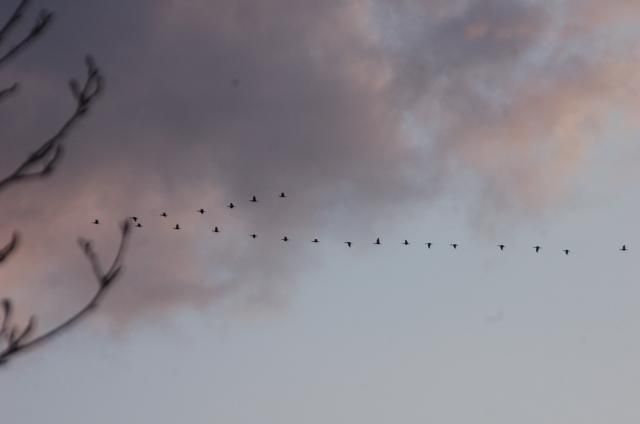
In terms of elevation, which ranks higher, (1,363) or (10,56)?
(10,56)

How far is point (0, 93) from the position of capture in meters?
13.1

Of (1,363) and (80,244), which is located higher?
(80,244)

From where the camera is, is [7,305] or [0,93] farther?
[0,93]

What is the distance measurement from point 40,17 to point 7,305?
12.7 feet

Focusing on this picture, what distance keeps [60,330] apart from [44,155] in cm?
235

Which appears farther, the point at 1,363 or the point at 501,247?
the point at 501,247

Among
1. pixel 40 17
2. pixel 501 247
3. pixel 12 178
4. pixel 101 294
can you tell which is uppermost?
pixel 501 247

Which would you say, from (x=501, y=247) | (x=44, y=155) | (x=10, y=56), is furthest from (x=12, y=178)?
(x=501, y=247)

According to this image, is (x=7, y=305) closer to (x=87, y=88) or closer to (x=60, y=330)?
(x=60, y=330)

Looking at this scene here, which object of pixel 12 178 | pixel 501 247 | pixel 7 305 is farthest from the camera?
pixel 501 247

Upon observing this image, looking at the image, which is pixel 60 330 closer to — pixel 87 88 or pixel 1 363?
pixel 1 363

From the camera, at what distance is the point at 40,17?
1322 cm

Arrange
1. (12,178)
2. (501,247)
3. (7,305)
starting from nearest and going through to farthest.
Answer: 1. (7,305)
2. (12,178)
3. (501,247)

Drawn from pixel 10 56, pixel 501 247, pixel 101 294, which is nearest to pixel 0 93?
pixel 10 56
